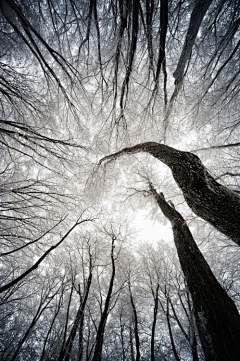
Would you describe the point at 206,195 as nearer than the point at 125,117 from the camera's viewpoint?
Yes

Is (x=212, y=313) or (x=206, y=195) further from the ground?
(x=206, y=195)

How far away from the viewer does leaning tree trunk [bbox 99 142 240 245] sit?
67.7 inches

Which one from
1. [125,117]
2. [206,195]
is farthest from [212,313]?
[125,117]

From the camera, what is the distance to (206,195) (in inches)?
76.1

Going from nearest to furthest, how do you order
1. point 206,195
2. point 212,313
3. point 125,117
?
1. point 212,313
2. point 206,195
3. point 125,117

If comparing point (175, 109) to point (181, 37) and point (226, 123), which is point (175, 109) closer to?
point (181, 37)

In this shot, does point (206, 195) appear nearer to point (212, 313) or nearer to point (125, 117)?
point (212, 313)

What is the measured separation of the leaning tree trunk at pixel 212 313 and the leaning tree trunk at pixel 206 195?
0.67 meters

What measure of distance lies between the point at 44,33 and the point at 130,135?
8.70ft

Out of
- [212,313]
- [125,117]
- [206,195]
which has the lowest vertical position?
[212,313]

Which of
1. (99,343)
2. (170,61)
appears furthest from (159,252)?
(170,61)

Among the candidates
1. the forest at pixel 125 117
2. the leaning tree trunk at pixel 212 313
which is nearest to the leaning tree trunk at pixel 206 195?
the forest at pixel 125 117

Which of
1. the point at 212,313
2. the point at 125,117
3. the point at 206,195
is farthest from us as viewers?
the point at 125,117

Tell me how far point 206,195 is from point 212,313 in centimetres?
126
